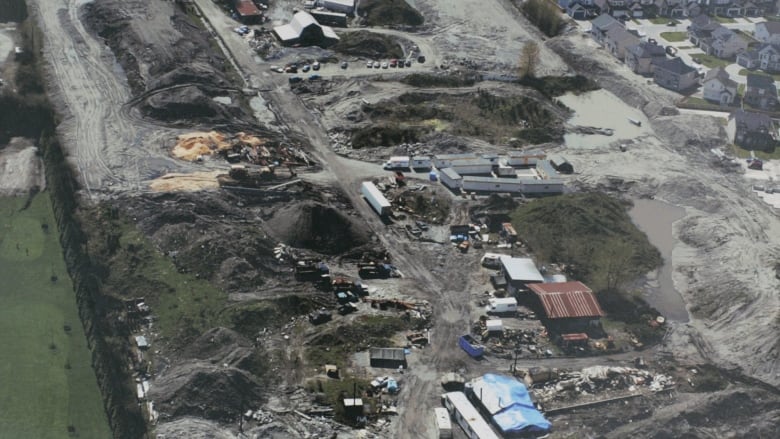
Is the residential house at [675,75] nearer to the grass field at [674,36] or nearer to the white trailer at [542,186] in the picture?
the grass field at [674,36]

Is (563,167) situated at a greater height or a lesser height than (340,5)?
lesser

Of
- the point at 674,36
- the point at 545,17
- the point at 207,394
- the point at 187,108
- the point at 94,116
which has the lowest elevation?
the point at 674,36

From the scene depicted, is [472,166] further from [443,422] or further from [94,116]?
[94,116]

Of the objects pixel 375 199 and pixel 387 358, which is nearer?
pixel 387 358

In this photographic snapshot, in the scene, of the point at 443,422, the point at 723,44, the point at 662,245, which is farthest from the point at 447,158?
the point at 723,44

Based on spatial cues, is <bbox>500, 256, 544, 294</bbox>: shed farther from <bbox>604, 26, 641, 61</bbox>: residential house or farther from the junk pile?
<bbox>604, 26, 641, 61</bbox>: residential house

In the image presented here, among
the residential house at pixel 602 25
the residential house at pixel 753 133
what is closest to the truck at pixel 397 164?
the residential house at pixel 753 133

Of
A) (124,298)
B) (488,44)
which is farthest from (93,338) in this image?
(488,44)
